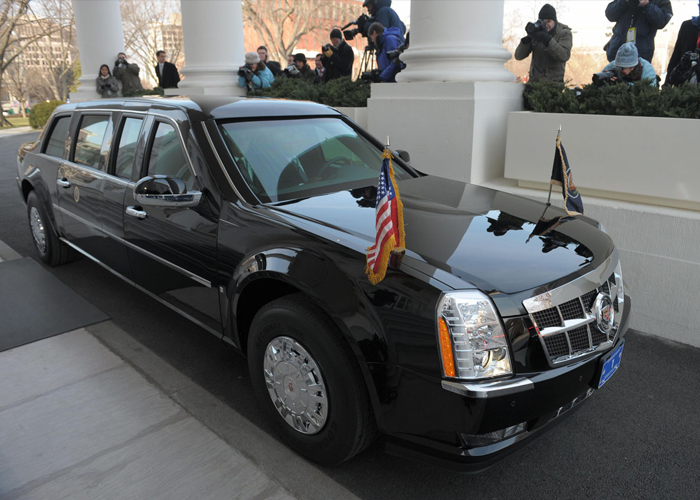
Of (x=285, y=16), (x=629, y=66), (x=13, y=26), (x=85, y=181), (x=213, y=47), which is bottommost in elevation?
(x=85, y=181)

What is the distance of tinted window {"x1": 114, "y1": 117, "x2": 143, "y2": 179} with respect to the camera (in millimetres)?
4051

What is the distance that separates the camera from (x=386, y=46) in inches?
330

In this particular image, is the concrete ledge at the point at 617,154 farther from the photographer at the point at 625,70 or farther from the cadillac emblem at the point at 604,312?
the cadillac emblem at the point at 604,312

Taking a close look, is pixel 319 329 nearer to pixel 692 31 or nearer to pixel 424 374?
pixel 424 374

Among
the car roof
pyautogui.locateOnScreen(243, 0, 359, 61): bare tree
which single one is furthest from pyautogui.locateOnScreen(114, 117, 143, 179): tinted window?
pyautogui.locateOnScreen(243, 0, 359, 61): bare tree

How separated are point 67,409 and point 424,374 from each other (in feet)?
7.57

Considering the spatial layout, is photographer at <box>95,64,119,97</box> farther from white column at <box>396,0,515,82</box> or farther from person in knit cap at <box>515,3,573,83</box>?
person in knit cap at <box>515,3,573,83</box>

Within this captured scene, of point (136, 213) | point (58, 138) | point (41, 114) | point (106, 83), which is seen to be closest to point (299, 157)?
point (136, 213)

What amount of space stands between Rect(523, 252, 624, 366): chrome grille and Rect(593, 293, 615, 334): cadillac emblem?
0.02m

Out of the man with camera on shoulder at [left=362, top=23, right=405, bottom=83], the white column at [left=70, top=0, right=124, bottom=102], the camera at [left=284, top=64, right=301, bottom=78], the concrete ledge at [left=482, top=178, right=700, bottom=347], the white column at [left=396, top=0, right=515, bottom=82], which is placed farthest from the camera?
the white column at [left=70, top=0, right=124, bottom=102]

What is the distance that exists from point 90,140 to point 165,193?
1.81m

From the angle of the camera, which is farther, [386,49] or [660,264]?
[386,49]

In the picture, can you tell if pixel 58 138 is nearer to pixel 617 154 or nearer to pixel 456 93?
pixel 456 93

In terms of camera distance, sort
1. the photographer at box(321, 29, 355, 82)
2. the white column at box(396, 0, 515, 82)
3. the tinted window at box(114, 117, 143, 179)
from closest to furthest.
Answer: the tinted window at box(114, 117, 143, 179) → the white column at box(396, 0, 515, 82) → the photographer at box(321, 29, 355, 82)
